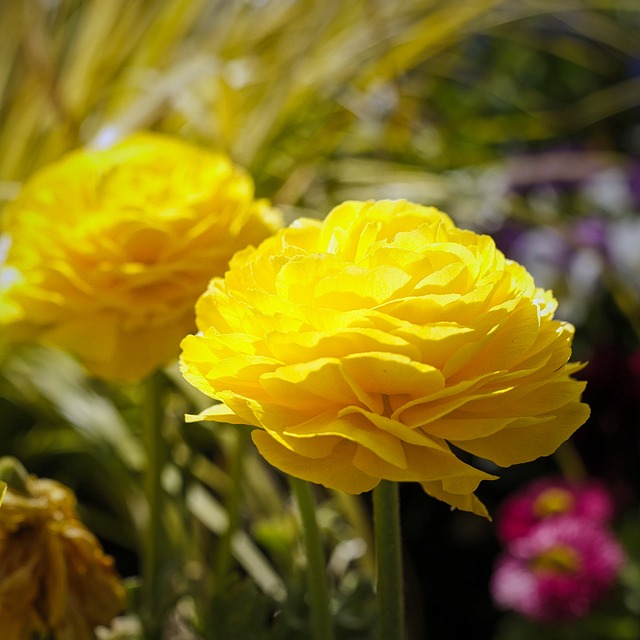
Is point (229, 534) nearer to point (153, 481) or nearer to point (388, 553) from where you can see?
point (153, 481)

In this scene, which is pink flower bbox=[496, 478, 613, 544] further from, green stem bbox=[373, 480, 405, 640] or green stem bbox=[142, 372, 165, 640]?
green stem bbox=[373, 480, 405, 640]

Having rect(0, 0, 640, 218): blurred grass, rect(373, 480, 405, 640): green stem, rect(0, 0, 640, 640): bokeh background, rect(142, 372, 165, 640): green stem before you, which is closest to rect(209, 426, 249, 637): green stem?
rect(142, 372, 165, 640): green stem

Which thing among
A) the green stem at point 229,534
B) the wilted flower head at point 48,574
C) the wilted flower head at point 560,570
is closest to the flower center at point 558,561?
the wilted flower head at point 560,570

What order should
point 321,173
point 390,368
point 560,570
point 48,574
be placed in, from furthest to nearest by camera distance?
point 321,173 < point 560,570 < point 48,574 < point 390,368

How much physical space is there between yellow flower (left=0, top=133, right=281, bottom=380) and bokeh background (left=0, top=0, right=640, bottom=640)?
27cm

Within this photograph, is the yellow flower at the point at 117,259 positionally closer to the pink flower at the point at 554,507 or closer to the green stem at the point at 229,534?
the green stem at the point at 229,534

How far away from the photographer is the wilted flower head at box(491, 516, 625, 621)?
815 mm

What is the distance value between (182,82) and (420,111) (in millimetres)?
508

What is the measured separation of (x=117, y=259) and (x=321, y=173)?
2.02ft

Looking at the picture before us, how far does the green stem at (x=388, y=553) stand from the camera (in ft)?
1.06

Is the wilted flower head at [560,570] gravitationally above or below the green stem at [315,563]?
below

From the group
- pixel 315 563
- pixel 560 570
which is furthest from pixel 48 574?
pixel 560 570

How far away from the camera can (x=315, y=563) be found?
38 centimetres

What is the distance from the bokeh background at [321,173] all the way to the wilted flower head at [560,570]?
0.16 ft
